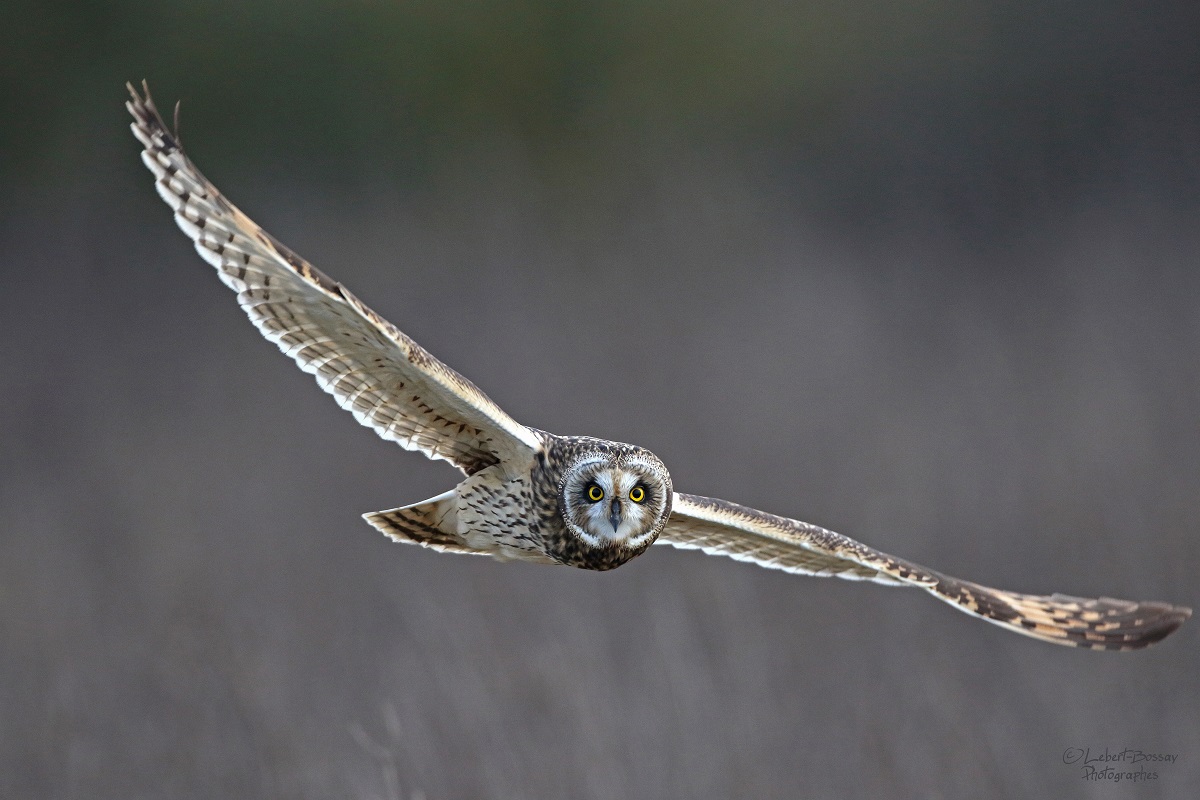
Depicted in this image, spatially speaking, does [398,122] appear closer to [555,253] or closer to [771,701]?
[555,253]

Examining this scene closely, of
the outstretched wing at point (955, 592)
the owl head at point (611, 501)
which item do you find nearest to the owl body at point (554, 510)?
the owl head at point (611, 501)

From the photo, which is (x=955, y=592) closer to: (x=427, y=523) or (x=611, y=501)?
(x=611, y=501)

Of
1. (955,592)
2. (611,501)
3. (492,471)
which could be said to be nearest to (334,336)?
(492,471)

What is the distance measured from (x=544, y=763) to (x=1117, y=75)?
921cm

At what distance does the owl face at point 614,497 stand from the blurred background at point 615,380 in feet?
2.91

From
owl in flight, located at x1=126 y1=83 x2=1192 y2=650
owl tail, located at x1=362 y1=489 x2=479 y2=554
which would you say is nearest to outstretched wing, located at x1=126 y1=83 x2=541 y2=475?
owl in flight, located at x1=126 y1=83 x2=1192 y2=650

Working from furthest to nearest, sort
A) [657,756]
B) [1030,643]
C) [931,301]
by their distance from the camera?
1. [931,301]
2. [1030,643]
3. [657,756]

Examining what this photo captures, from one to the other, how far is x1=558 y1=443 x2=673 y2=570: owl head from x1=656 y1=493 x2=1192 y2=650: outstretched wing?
41 centimetres

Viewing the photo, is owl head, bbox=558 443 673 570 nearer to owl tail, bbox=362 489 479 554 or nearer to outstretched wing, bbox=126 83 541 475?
outstretched wing, bbox=126 83 541 475

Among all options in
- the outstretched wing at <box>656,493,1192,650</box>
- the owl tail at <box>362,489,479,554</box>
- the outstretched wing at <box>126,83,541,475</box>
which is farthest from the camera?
the outstretched wing at <box>656,493,1192,650</box>

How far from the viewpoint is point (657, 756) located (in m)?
5.40

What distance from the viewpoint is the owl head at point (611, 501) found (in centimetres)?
389

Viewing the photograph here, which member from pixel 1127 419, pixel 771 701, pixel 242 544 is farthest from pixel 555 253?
pixel 771 701

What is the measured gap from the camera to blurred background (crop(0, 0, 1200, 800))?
18.5ft
